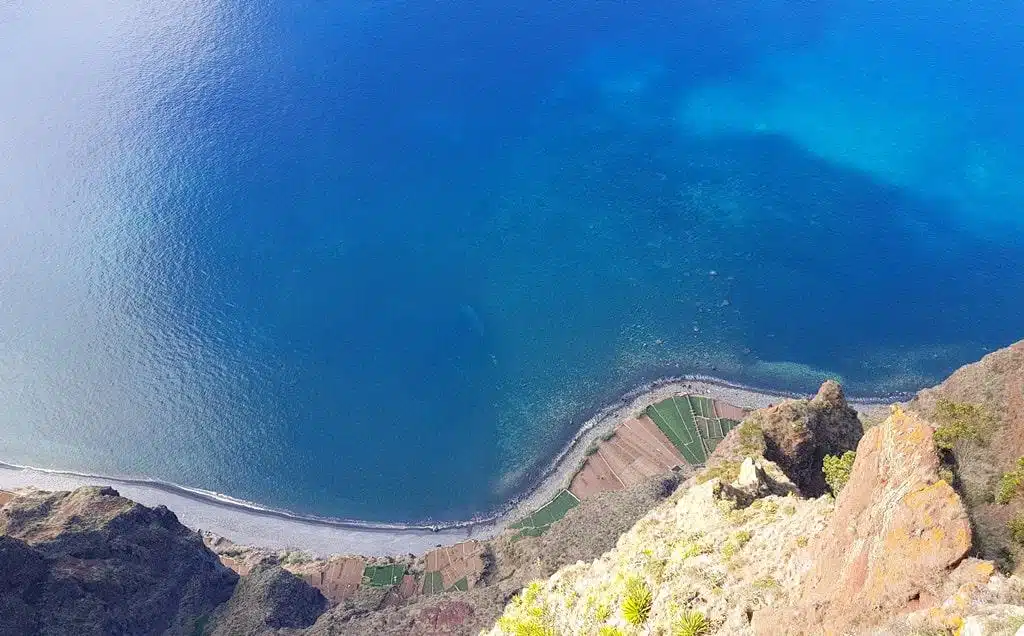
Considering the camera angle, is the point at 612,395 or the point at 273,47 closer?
the point at 612,395

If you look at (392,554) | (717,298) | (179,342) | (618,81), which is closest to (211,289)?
(179,342)

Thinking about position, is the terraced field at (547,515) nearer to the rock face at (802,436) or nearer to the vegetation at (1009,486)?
the rock face at (802,436)

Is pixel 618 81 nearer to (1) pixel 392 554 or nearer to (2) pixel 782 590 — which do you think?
(1) pixel 392 554

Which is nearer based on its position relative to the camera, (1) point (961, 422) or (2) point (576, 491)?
(1) point (961, 422)

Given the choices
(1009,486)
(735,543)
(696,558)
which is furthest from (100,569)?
(1009,486)

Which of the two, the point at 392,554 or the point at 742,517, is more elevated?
the point at 392,554

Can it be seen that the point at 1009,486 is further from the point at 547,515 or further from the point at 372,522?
the point at 372,522
